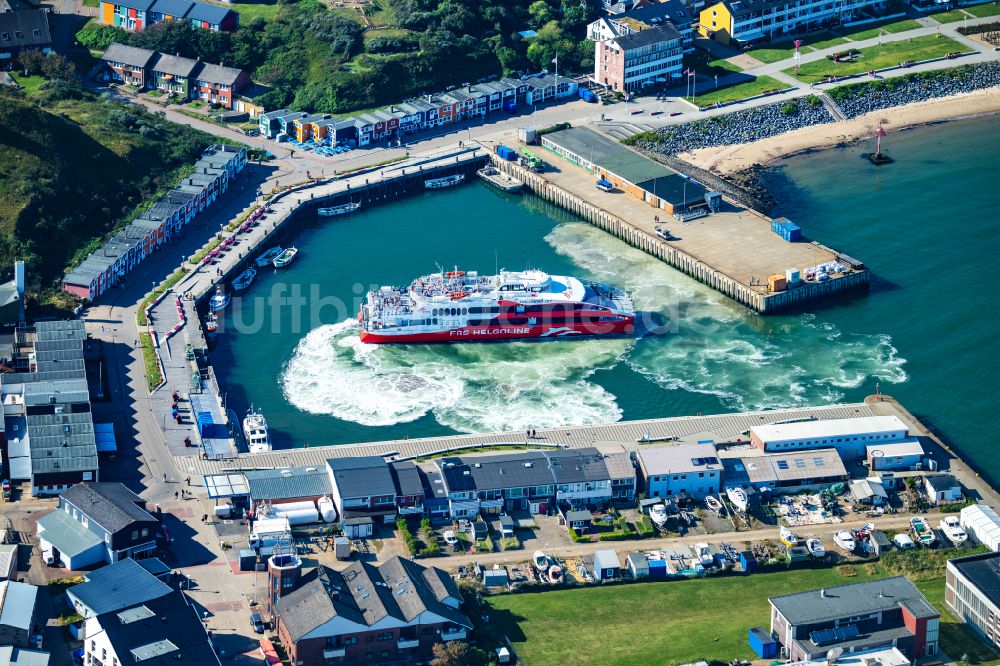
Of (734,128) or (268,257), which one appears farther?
(734,128)

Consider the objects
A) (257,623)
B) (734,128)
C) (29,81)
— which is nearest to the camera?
(257,623)

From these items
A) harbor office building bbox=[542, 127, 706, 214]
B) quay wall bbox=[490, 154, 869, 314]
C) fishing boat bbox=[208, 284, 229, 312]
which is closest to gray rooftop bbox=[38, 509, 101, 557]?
fishing boat bbox=[208, 284, 229, 312]

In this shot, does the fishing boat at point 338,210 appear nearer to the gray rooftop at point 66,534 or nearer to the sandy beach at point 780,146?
the sandy beach at point 780,146

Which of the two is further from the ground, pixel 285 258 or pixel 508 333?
pixel 285 258

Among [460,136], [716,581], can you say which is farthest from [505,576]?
[460,136]

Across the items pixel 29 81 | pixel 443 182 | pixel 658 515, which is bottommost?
pixel 658 515

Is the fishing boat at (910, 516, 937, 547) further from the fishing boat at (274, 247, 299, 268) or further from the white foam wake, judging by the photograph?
the fishing boat at (274, 247, 299, 268)

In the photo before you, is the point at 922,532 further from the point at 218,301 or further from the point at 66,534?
the point at 218,301

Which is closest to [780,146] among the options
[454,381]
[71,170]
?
[454,381]
